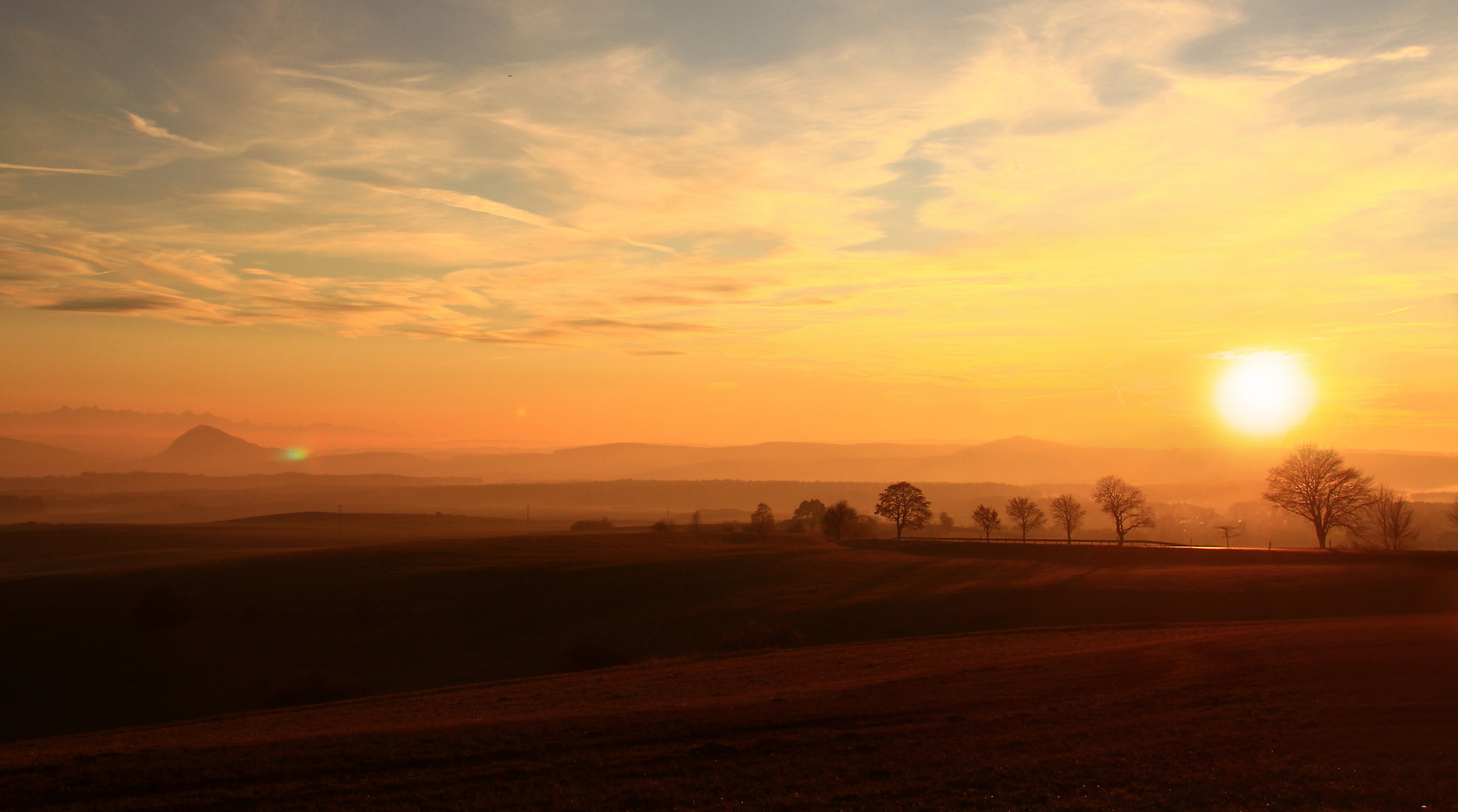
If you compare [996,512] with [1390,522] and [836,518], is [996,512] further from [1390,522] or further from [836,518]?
[1390,522]

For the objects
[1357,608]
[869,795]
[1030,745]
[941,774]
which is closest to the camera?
[869,795]

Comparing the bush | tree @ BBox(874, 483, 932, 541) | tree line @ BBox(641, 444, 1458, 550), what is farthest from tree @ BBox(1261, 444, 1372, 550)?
the bush

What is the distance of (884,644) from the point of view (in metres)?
40.5

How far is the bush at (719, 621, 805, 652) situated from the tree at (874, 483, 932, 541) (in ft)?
205

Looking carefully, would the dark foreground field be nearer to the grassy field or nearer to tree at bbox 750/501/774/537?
the grassy field

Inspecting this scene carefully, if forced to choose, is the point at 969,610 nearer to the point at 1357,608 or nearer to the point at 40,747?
the point at 1357,608

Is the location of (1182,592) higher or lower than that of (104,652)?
higher

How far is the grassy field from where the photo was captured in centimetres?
4872

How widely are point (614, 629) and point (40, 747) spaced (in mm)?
35179

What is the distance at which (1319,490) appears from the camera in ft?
269

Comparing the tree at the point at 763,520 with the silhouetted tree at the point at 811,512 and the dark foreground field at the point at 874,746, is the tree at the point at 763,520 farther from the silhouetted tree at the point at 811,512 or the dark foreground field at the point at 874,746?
the dark foreground field at the point at 874,746

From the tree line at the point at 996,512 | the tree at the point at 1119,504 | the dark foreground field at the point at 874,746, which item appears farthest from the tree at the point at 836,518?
the dark foreground field at the point at 874,746

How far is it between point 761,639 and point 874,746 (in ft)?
95.4

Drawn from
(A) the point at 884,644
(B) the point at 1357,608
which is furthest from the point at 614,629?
(B) the point at 1357,608
